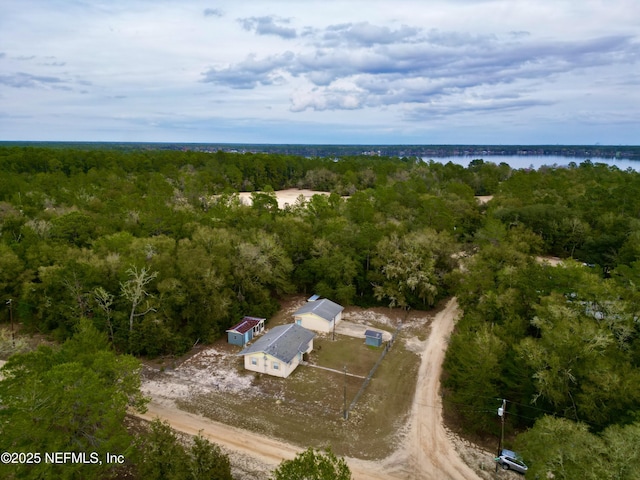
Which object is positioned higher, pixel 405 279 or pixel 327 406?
pixel 405 279

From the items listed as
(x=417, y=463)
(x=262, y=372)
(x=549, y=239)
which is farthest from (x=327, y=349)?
(x=549, y=239)

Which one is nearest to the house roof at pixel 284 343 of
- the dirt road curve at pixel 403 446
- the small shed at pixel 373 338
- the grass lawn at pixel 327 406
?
the grass lawn at pixel 327 406

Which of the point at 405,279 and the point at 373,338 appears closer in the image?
the point at 373,338

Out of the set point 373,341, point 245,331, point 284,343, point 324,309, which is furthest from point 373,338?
point 245,331

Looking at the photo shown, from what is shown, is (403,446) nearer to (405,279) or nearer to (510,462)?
(510,462)

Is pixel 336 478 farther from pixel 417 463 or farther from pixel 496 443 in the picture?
pixel 496 443

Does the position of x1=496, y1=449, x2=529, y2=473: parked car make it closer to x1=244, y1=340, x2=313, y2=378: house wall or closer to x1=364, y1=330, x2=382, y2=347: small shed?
x1=364, y1=330, x2=382, y2=347: small shed
